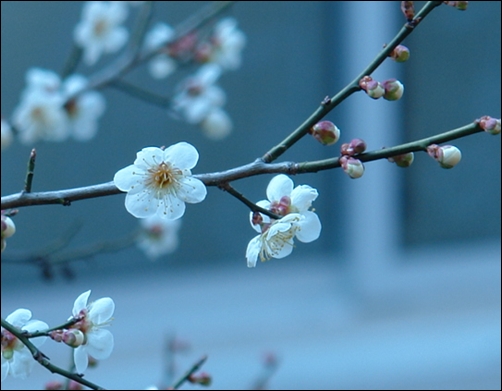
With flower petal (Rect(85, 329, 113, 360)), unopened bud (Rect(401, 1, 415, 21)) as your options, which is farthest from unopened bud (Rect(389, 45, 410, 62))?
flower petal (Rect(85, 329, 113, 360))

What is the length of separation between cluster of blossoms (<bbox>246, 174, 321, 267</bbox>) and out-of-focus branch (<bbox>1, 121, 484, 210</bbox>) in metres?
0.03

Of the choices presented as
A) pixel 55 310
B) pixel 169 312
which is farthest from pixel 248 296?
pixel 55 310

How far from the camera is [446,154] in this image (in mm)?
375

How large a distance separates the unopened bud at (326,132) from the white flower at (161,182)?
0.08m

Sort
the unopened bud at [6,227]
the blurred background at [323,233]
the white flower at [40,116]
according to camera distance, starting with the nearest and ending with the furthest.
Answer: the unopened bud at [6,227], the white flower at [40,116], the blurred background at [323,233]

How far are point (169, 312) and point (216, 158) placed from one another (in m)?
0.38

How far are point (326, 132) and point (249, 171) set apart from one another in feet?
0.20

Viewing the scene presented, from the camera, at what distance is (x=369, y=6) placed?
151cm

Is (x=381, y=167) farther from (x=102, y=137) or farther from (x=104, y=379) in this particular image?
(x=104, y=379)

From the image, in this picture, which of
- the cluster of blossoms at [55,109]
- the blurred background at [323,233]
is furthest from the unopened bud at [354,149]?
the blurred background at [323,233]

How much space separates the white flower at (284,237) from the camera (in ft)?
1.27

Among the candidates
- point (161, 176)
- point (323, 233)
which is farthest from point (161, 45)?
point (323, 233)

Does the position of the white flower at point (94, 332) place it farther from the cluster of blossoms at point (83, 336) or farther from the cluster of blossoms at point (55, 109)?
the cluster of blossoms at point (55, 109)

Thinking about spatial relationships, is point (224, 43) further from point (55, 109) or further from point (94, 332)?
point (94, 332)
